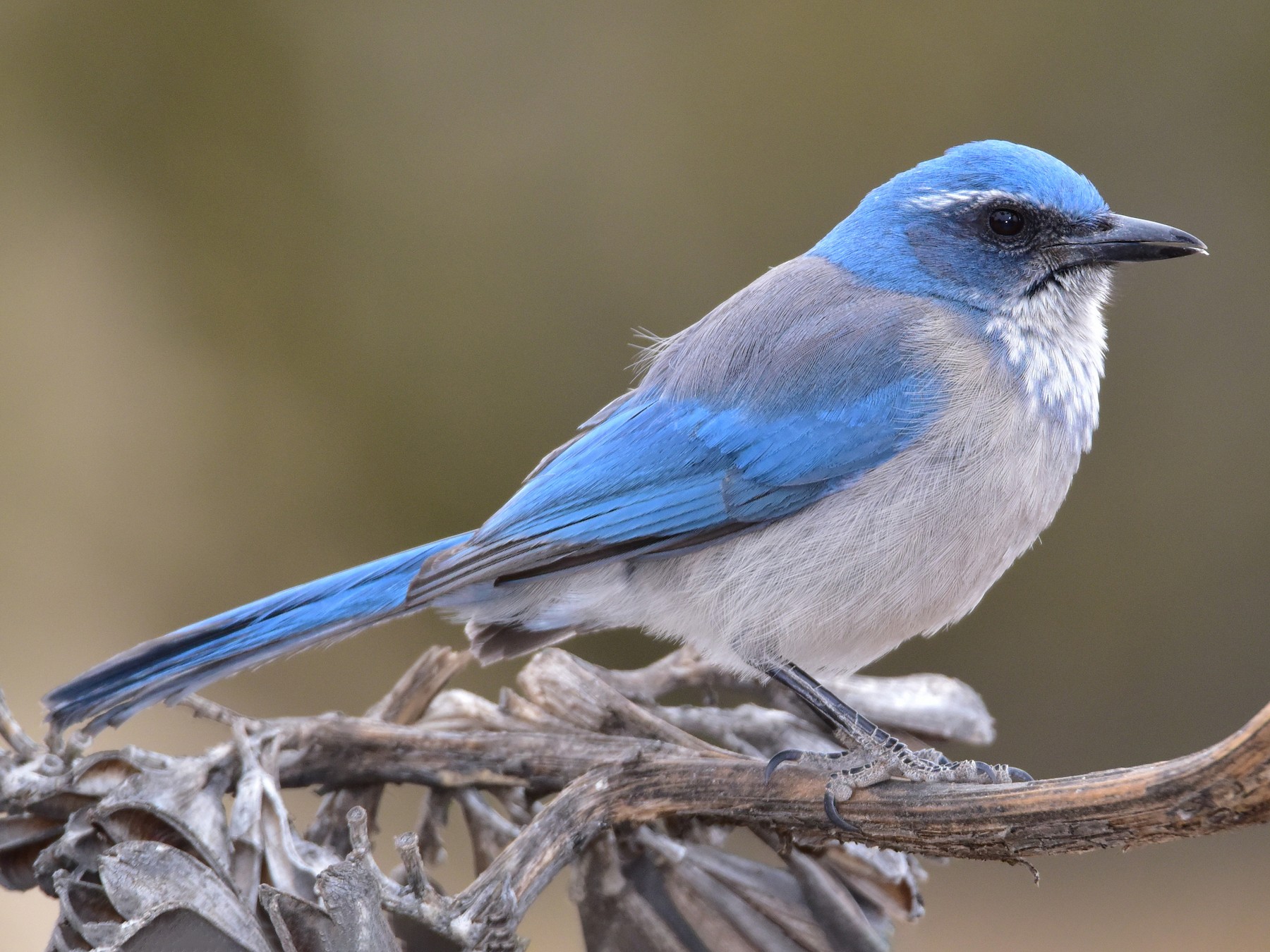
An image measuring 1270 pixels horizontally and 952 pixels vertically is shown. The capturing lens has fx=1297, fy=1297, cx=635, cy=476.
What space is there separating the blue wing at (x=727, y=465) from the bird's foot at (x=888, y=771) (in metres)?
0.68

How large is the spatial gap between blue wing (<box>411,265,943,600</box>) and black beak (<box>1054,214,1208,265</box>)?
51 centimetres

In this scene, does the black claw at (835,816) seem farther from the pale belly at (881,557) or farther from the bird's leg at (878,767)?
the pale belly at (881,557)

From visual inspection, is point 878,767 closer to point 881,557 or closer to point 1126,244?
point 881,557

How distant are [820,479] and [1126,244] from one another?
3.33ft

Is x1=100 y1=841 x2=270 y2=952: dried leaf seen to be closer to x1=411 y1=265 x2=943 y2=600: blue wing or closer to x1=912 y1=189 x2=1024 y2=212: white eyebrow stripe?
x1=411 y1=265 x2=943 y2=600: blue wing

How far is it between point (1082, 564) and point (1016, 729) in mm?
730

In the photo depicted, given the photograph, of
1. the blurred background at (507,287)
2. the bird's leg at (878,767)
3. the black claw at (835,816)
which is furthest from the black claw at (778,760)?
the blurred background at (507,287)

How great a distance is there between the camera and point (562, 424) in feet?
17.0

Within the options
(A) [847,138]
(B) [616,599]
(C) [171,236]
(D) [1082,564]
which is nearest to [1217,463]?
(D) [1082,564]

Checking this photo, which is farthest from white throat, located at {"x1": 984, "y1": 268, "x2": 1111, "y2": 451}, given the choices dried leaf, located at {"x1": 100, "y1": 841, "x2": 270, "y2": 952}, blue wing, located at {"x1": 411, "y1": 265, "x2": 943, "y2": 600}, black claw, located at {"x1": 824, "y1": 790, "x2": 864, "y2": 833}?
dried leaf, located at {"x1": 100, "y1": 841, "x2": 270, "y2": 952}

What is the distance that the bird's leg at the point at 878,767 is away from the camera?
2.52m

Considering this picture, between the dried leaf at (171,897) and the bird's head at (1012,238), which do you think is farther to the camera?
the bird's head at (1012,238)

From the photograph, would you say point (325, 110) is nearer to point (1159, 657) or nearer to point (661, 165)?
point (661, 165)

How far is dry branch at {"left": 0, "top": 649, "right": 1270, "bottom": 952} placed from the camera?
2.11m
